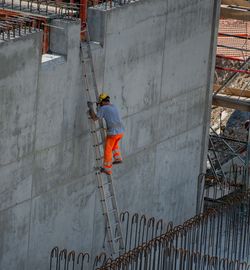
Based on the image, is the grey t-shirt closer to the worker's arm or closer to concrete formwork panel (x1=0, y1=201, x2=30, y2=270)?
the worker's arm

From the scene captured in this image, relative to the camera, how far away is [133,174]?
3111 centimetres

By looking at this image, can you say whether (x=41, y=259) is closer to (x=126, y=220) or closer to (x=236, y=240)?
(x=126, y=220)

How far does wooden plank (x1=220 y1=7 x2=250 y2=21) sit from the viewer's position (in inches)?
1404

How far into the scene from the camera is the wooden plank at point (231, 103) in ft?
115

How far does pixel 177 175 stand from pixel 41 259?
558 cm

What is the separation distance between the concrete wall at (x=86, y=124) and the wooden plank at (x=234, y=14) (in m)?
2.56

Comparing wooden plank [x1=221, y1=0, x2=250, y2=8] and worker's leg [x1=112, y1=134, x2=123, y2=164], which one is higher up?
wooden plank [x1=221, y1=0, x2=250, y2=8]

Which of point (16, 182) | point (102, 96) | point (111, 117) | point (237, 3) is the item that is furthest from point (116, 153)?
point (237, 3)

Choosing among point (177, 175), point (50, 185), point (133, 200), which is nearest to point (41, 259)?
point (50, 185)

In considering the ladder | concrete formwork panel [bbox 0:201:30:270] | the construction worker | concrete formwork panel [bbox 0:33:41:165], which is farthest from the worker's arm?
concrete formwork panel [bbox 0:201:30:270]

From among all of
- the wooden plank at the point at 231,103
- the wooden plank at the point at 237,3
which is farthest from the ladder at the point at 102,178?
the wooden plank at the point at 237,3

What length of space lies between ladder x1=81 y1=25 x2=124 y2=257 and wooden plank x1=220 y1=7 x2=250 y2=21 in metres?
7.62

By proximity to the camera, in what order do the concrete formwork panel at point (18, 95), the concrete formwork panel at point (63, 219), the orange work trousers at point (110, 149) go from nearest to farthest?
the concrete formwork panel at point (18, 95), the concrete formwork panel at point (63, 219), the orange work trousers at point (110, 149)

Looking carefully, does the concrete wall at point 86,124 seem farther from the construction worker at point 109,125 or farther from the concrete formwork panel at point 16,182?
the construction worker at point 109,125
